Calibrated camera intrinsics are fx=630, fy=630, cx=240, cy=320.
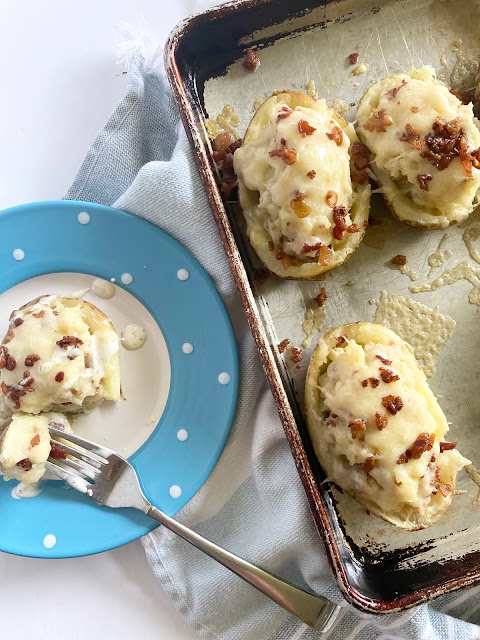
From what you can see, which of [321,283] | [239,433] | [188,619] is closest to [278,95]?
[321,283]

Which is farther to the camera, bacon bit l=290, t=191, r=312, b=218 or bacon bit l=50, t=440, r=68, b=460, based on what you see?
bacon bit l=50, t=440, r=68, b=460

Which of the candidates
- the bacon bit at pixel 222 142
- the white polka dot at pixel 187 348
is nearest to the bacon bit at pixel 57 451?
the white polka dot at pixel 187 348

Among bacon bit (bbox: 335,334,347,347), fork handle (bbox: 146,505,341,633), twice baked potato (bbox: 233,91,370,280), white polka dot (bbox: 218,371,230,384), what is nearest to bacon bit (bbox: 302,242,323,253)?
twice baked potato (bbox: 233,91,370,280)

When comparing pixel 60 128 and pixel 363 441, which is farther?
pixel 60 128

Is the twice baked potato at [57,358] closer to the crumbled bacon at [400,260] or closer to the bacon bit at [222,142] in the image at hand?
the bacon bit at [222,142]

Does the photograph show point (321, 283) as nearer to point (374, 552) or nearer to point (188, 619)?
point (374, 552)

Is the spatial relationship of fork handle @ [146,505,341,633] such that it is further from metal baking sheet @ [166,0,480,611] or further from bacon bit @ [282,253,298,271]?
bacon bit @ [282,253,298,271]

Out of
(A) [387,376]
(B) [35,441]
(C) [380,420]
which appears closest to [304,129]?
(A) [387,376]

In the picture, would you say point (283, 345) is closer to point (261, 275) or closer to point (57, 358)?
point (261, 275)
